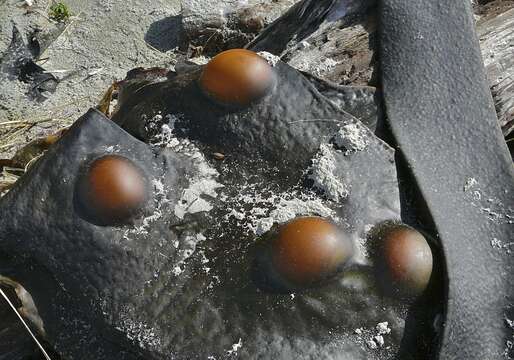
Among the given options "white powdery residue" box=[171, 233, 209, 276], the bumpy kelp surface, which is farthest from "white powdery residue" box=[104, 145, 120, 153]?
"white powdery residue" box=[171, 233, 209, 276]

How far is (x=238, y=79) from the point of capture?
4.43 feet

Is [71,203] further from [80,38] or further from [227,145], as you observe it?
[80,38]

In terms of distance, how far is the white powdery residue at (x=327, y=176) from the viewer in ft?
4.18

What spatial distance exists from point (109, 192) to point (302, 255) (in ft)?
1.28

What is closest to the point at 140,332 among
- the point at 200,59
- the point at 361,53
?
the point at 361,53

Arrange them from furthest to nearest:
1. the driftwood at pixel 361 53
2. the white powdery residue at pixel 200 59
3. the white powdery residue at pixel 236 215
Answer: the white powdery residue at pixel 200 59 < the driftwood at pixel 361 53 < the white powdery residue at pixel 236 215

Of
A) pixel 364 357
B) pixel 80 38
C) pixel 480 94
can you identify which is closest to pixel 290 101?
pixel 480 94

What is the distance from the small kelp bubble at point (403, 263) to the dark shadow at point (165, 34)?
1777mm

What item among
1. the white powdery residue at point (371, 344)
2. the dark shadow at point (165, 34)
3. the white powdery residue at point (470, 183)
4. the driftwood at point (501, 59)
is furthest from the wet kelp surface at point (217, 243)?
the dark shadow at point (165, 34)

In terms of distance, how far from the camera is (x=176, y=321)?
1.18 m

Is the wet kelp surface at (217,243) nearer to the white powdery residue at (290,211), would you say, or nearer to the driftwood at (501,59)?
the white powdery residue at (290,211)

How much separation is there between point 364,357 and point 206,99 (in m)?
0.63

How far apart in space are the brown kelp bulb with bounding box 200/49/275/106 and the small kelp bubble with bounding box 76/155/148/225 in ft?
0.89

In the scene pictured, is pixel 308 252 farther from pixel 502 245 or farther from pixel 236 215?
pixel 502 245
